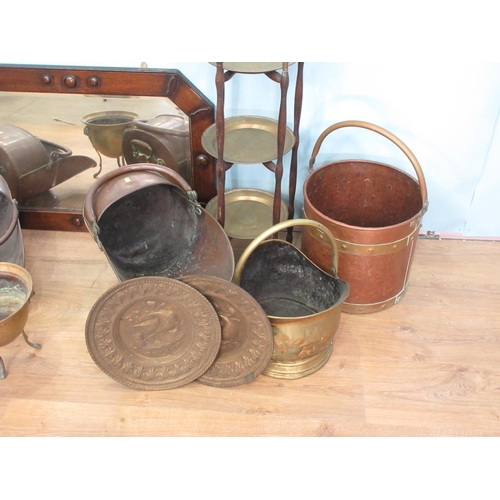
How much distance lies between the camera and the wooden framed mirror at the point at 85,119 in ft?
7.21

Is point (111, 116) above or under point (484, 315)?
above

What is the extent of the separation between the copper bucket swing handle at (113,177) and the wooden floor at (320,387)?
1.55ft

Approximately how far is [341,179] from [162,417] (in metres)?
1.23

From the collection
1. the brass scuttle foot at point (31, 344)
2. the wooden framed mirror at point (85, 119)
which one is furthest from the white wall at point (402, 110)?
the brass scuttle foot at point (31, 344)

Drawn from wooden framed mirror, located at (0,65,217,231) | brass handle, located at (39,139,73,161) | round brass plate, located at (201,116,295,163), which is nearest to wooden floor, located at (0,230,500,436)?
wooden framed mirror, located at (0,65,217,231)

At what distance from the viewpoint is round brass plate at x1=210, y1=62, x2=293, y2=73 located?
1.88 m

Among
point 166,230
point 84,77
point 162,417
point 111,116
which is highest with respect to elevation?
point 84,77

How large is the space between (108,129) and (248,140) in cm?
64

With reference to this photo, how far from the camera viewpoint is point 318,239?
2045 millimetres

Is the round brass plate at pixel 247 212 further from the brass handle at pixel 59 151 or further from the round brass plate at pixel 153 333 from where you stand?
the brass handle at pixel 59 151

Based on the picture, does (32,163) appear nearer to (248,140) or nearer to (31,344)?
(31,344)

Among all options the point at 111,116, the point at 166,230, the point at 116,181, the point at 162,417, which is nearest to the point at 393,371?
the point at 162,417

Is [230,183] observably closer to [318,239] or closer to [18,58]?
[318,239]

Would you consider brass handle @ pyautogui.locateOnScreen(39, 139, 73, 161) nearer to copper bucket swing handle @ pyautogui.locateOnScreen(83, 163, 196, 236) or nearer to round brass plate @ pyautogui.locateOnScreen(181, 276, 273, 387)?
copper bucket swing handle @ pyautogui.locateOnScreen(83, 163, 196, 236)
